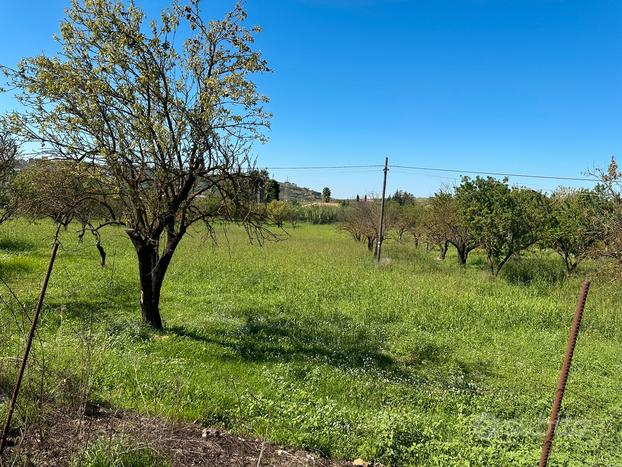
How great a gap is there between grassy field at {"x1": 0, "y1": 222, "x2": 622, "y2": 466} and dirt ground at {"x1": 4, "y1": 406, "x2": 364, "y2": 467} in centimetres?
30

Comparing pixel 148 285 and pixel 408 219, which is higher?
pixel 408 219

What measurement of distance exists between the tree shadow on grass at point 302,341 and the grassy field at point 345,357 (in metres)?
0.05

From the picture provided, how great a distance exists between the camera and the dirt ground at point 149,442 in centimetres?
288

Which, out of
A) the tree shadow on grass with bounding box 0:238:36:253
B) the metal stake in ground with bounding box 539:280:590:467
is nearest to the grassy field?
the metal stake in ground with bounding box 539:280:590:467

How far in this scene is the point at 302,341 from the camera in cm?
874

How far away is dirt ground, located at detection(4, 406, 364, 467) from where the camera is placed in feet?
9.45

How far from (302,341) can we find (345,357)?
1133 mm

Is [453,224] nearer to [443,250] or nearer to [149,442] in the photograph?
[443,250]

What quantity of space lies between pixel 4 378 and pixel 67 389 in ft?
2.92

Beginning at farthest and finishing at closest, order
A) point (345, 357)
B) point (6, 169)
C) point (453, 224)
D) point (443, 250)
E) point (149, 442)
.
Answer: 1. point (443, 250)
2. point (453, 224)
3. point (6, 169)
4. point (345, 357)
5. point (149, 442)

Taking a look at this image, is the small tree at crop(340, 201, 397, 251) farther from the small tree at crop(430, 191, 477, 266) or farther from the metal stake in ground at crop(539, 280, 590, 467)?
the metal stake in ground at crop(539, 280, 590, 467)

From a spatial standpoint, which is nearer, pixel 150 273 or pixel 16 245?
pixel 150 273

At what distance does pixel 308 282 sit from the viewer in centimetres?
1523

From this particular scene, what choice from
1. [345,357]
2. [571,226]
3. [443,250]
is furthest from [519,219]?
[345,357]
